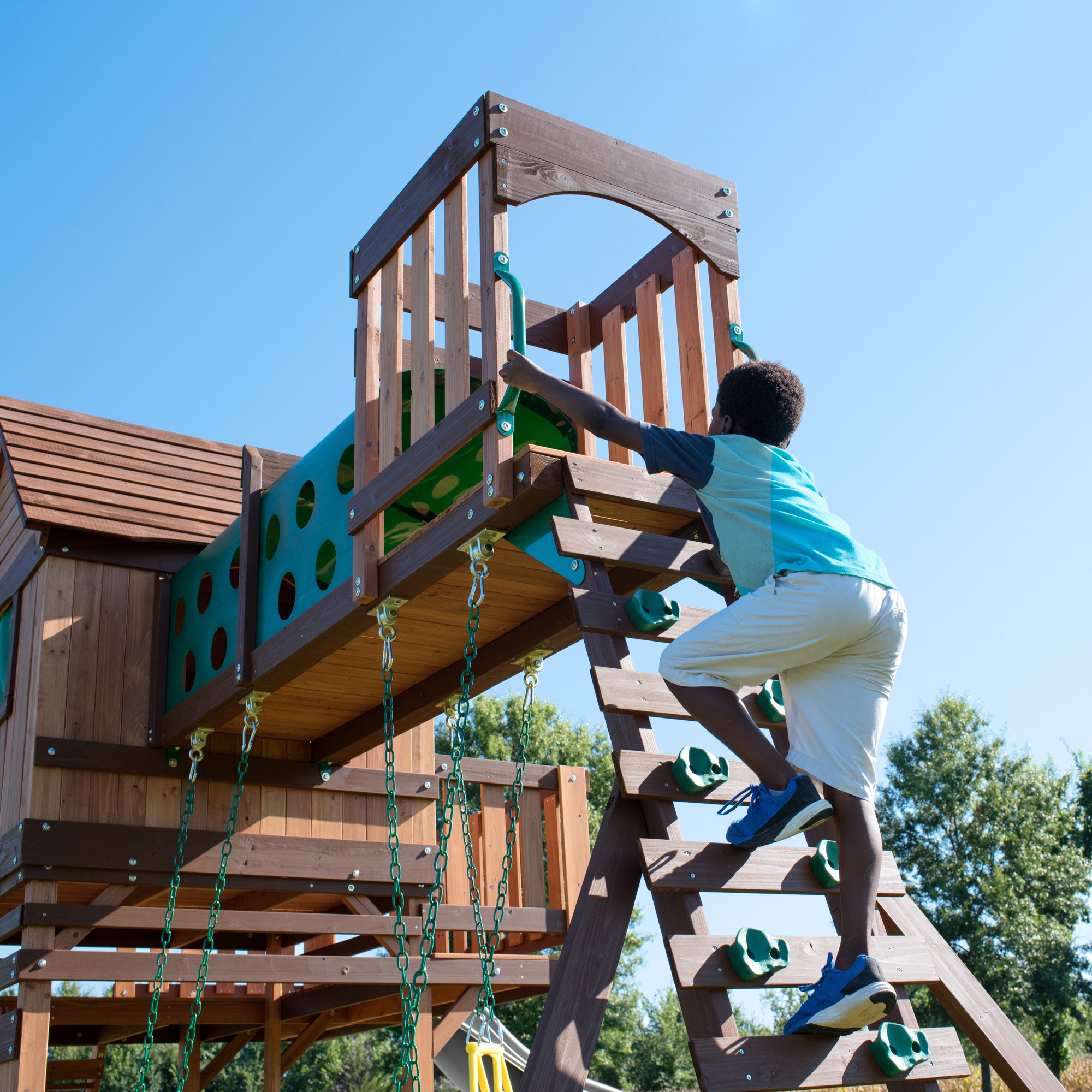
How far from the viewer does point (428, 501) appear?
21.9 ft

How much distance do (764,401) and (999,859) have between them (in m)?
27.3

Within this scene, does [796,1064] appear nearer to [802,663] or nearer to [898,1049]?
[898,1049]

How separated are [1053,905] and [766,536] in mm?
→ 27207

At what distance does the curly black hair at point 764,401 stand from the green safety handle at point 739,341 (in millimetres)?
1369

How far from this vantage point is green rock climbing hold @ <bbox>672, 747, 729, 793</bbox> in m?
3.64

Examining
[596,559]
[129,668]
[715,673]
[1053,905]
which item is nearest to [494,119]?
[596,559]

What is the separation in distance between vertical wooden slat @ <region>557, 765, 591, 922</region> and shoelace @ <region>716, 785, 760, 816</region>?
6192 mm

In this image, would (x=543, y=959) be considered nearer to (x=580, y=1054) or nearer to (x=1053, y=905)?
(x=580, y=1054)

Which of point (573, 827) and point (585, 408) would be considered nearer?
point (585, 408)

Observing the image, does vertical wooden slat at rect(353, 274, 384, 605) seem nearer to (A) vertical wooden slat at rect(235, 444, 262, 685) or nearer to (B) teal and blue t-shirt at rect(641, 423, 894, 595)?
(A) vertical wooden slat at rect(235, 444, 262, 685)

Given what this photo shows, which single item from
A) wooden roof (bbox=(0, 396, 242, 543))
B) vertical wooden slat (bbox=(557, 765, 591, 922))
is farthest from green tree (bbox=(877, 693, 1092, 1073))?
wooden roof (bbox=(0, 396, 242, 543))

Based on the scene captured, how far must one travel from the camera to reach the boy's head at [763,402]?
12.7 feet

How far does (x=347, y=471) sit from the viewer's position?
6539mm

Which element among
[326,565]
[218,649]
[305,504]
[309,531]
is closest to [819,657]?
[309,531]
